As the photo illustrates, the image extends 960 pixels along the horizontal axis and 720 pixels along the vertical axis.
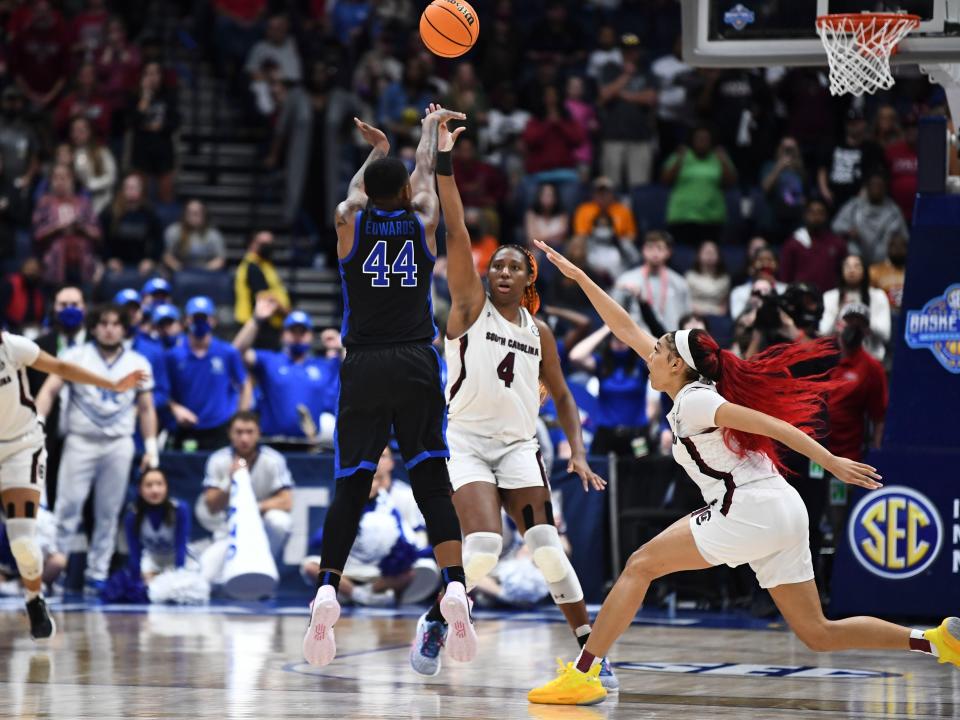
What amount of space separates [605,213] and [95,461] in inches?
246

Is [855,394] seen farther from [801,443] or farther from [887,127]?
[887,127]

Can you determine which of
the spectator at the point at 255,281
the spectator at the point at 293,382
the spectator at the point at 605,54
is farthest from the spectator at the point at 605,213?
the spectator at the point at 293,382

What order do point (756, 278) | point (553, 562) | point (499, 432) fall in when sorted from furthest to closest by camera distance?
point (756, 278), point (499, 432), point (553, 562)

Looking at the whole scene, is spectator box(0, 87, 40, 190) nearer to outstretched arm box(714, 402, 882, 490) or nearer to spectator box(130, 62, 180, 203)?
spectator box(130, 62, 180, 203)

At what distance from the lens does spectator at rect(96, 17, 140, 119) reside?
64.6 feet

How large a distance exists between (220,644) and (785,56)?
211 inches

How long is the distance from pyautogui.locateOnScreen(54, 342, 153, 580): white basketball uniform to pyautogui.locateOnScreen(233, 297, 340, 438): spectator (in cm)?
148

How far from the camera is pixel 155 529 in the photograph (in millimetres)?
13531

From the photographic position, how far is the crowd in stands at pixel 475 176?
14562 millimetres

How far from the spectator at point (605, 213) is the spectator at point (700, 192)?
50 cm

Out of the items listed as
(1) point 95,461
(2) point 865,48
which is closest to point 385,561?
(1) point 95,461

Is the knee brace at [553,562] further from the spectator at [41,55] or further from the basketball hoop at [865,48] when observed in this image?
the spectator at [41,55]

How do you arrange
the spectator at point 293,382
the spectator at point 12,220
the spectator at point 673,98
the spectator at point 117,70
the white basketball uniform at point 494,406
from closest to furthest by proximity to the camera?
the white basketball uniform at point 494,406, the spectator at point 293,382, the spectator at point 12,220, the spectator at point 673,98, the spectator at point 117,70

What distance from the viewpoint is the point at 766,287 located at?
13.0m
